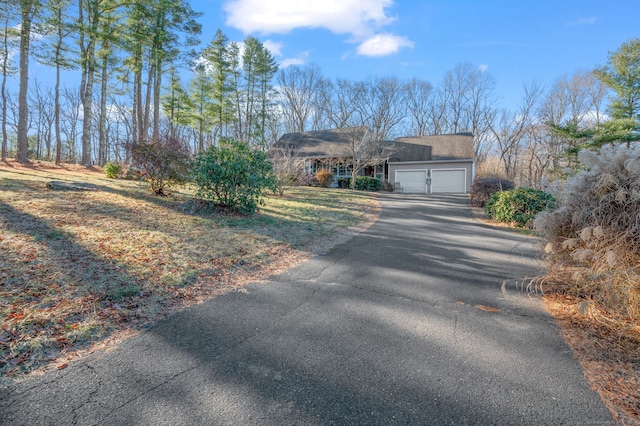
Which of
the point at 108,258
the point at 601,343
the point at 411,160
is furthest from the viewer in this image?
the point at 411,160

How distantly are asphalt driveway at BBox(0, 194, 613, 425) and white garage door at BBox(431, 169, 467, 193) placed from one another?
835 inches

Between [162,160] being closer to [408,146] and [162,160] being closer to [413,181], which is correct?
[413,181]

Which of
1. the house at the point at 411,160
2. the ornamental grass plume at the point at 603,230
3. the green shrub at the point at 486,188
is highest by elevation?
the house at the point at 411,160

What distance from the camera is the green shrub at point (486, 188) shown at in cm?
1256

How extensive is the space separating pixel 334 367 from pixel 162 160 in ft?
26.6

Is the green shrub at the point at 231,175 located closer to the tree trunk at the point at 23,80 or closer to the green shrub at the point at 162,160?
the green shrub at the point at 162,160

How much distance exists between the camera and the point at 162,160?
857 centimetres

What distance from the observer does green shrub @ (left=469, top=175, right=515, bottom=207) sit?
12562mm

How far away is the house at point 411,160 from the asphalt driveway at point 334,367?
1870 centimetres

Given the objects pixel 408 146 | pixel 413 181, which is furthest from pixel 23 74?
pixel 408 146

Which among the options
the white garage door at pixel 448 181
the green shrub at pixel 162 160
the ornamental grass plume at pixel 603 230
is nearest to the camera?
the ornamental grass plume at pixel 603 230

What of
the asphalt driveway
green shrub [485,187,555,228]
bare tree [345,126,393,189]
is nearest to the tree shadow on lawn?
the asphalt driveway

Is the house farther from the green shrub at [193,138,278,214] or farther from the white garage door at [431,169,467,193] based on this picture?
the green shrub at [193,138,278,214]

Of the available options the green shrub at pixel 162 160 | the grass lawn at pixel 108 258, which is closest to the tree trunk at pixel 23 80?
the grass lawn at pixel 108 258
